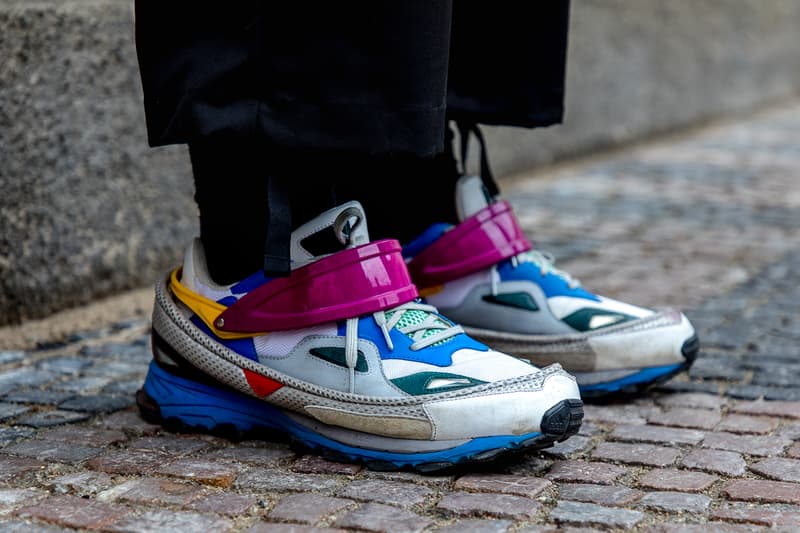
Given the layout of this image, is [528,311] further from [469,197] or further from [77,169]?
[77,169]

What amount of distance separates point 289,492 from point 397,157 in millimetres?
454

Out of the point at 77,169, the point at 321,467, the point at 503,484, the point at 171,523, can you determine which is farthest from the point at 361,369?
the point at 77,169

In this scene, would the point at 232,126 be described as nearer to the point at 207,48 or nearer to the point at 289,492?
the point at 207,48

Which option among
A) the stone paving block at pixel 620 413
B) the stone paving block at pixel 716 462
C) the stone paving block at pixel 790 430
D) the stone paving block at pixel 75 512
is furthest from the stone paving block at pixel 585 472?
the stone paving block at pixel 75 512

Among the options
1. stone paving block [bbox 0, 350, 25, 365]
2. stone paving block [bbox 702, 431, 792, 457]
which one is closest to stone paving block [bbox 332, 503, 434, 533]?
stone paving block [bbox 702, 431, 792, 457]

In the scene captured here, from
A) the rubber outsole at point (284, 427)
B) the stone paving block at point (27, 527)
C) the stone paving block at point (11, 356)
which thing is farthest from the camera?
the stone paving block at point (11, 356)

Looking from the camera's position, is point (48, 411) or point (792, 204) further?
point (792, 204)

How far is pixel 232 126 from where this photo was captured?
147 cm

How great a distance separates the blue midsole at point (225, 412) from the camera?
5.23 ft

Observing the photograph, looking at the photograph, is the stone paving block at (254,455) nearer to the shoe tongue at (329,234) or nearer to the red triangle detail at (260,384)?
the red triangle detail at (260,384)

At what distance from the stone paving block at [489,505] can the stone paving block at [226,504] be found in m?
0.23

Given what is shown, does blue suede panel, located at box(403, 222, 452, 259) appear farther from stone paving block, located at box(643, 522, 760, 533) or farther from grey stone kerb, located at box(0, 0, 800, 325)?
grey stone kerb, located at box(0, 0, 800, 325)

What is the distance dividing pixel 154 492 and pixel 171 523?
0.12 meters

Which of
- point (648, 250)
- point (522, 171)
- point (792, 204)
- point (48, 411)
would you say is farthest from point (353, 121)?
point (522, 171)
